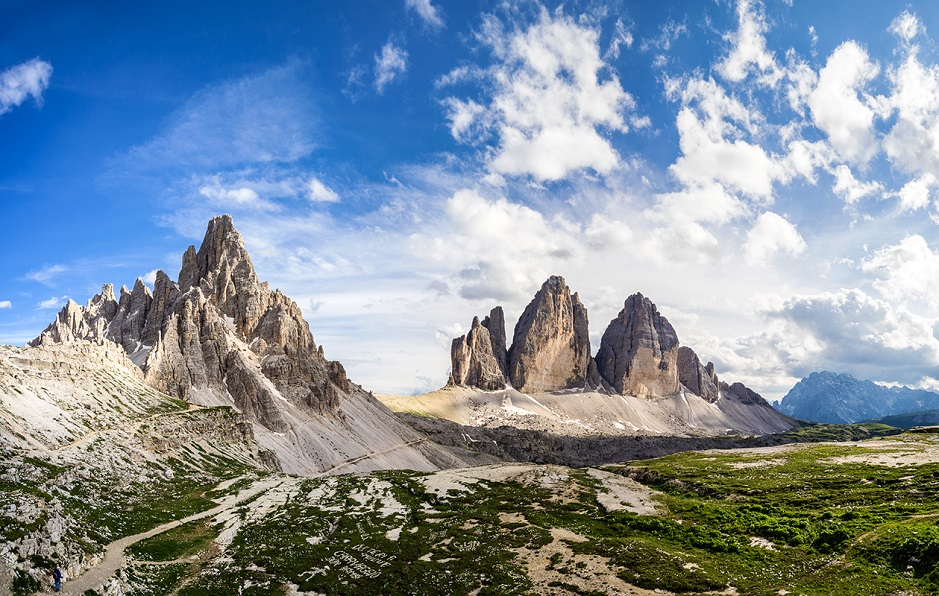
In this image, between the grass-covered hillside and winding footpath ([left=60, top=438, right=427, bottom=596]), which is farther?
winding footpath ([left=60, top=438, right=427, bottom=596])

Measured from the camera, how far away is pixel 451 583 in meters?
40.8

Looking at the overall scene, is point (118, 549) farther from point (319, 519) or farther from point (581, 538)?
point (581, 538)

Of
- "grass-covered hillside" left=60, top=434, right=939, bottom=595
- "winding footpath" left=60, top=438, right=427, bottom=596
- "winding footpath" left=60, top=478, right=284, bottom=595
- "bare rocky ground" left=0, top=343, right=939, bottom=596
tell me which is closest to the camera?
"grass-covered hillside" left=60, top=434, right=939, bottom=595

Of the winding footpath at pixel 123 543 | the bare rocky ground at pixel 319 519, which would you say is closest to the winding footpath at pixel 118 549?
the winding footpath at pixel 123 543

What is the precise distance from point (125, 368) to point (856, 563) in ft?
481

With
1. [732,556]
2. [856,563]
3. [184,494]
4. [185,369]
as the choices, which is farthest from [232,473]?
[856,563]

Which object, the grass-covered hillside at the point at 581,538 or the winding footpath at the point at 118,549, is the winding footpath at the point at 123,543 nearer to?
the winding footpath at the point at 118,549

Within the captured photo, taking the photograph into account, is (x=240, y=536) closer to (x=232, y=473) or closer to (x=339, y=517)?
(x=339, y=517)

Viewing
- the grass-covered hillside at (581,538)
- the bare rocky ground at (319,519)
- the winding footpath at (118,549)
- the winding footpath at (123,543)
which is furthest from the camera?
the bare rocky ground at (319,519)

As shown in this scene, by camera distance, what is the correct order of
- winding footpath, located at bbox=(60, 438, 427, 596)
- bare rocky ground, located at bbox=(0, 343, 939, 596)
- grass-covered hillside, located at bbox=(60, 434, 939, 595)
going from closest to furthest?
grass-covered hillside, located at bbox=(60, 434, 939, 595)
winding footpath, located at bbox=(60, 438, 427, 596)
bare rocky ground, located at bbox=(0, 343, 939, 596)

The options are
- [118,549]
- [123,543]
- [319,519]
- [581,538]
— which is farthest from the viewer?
[319,519]

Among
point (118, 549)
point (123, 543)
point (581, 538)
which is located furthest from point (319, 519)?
point (581, 538)

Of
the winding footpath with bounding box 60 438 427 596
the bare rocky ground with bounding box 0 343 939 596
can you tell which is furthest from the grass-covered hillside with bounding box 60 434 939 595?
the winding footpath with bounding box 60 438 427 596

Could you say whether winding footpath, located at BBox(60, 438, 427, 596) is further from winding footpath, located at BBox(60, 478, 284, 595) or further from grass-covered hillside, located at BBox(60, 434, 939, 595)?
grass-covered hillside, located at BBox(60, 434, 939, 595)
